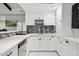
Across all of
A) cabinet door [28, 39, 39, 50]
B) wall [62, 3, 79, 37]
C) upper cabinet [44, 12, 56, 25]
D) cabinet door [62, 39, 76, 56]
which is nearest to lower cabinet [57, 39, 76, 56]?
cabinet door [62, 39, 76, 56]

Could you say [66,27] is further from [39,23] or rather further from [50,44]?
[39,23]

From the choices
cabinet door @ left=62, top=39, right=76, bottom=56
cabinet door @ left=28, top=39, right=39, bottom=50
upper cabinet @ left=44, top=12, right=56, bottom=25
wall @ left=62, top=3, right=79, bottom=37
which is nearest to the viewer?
cabinet door @ left=62, top=39, right=76, bottom=56

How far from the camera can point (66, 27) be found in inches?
125

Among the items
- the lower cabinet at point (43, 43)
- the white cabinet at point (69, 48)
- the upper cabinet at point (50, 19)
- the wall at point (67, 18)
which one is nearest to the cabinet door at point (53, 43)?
the lower cabinet at point (43, 43)

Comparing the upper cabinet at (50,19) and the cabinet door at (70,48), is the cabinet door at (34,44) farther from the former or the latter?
the cabinet door at (70,48)

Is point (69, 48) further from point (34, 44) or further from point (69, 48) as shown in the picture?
point (34, 44)

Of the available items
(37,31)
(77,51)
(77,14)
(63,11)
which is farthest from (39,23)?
(77,51)

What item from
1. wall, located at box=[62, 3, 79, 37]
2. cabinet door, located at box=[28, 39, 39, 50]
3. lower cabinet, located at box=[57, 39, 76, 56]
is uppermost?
wall, located at box=[62, 3, 79, 37]

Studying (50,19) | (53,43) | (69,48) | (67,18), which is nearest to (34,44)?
(53,43)

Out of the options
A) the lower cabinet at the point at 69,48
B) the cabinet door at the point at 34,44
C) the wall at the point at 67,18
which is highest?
the wall at the point at 67,18

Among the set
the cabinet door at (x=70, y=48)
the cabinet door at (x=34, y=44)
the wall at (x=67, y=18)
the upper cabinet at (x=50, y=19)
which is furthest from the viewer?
the upper cabinet at (x=50, y=19)

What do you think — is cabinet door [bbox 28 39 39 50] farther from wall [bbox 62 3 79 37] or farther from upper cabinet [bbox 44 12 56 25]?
wall [bbox 62 3 79 37]

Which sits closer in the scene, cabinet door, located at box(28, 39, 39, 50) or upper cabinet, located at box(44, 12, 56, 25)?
cabinet door, located at box(28, 39, 39, 50)

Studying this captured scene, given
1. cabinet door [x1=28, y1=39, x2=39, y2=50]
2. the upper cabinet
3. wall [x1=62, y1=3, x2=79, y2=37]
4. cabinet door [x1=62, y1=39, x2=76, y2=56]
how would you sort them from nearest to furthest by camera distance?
cabinet door [x1=62, y1=39, x2=76, y2=56], wall [x1=62, y1=3, x2=79, y2=37], cabinet door [x1=28, y1=39, x2=39, y2=50], the upper cabinet
